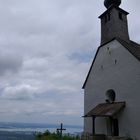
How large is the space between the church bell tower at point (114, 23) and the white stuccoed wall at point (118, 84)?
3.89 ft

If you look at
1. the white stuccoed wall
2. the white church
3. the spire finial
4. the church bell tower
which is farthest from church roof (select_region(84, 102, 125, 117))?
the spire finial

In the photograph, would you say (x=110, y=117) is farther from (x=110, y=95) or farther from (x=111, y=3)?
(x=111, y=3)

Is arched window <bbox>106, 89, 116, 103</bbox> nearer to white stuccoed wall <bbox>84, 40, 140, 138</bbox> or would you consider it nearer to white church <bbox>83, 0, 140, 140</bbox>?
white church <bbox>83, 0, 140, 140</bbox>

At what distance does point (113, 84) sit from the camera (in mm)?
21469

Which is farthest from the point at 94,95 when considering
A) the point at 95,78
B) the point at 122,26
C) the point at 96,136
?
the point at 122,26

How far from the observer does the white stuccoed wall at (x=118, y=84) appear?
62.6 ft

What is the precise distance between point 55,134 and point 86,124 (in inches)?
126

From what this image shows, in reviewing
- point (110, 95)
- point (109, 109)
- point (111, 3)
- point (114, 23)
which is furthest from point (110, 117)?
point (111, 3)

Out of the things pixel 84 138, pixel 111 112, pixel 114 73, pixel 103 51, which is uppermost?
pixel 103 51

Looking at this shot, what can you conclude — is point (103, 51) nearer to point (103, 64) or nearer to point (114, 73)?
point (103, 64)

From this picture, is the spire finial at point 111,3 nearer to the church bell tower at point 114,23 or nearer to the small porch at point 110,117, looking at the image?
the church bell tower at point 114,23

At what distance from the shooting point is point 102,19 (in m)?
25.3

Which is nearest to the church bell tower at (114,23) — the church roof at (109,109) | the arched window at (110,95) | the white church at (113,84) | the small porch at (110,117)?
the white church at (113,84)

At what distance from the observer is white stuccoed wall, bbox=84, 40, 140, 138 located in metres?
19.1
